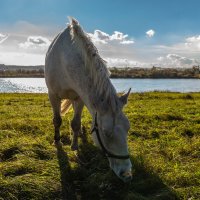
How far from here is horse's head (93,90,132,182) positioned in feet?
14.1

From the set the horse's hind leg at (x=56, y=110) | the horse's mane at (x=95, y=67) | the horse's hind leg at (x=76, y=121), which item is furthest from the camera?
the horse's hind leg at (x=56, y=110)

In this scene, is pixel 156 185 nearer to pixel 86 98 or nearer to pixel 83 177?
pixel 83 177

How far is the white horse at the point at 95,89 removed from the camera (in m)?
4.35

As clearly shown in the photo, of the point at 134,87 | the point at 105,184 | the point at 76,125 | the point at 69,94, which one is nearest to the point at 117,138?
the point at 105,184

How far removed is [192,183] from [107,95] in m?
1.86

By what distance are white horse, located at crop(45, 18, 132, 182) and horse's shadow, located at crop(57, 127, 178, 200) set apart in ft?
1.04

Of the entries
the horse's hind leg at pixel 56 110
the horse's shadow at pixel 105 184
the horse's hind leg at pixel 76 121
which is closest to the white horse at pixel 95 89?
the horse's hind leg at pixel 76 121

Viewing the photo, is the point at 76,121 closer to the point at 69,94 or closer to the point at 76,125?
the point at 76,125

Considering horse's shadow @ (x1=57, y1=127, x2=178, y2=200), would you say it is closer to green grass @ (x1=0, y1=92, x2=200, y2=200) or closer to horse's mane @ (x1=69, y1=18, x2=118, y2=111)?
green grass @ (x1=0, y1=92, x2=200, y2=200)

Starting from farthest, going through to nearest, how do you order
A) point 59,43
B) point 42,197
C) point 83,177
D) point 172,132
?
point 172,132 < point 59,43 < point 83,177 < point 42,197

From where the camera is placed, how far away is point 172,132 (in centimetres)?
827

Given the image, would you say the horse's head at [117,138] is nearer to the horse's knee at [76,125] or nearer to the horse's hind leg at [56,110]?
the horse's knee at [76,125]

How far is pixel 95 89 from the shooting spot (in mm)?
4727

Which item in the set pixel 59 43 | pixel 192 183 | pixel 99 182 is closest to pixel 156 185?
pixel 192 183
